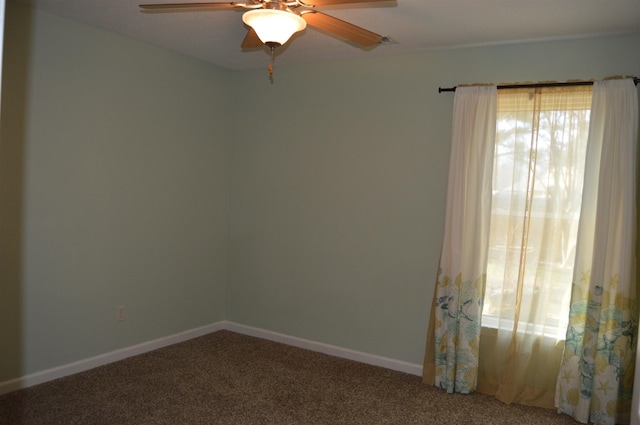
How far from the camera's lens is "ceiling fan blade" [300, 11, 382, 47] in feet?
7.88

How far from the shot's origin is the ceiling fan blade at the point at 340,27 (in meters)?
2.40

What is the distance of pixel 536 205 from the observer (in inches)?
129

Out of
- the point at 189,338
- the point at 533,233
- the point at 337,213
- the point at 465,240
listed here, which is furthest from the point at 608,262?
the point at 189,338

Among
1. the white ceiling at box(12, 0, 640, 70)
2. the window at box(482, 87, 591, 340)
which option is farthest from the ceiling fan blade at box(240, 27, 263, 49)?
the window at box(482, 87, 591, 340)

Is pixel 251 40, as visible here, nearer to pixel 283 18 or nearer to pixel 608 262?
pixel 283 18

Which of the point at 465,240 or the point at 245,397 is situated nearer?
the point at 245,397

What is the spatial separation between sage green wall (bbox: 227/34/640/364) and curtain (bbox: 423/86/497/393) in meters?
0.19

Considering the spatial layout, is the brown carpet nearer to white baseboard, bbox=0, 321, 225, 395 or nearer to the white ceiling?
white baseboard, bbox=0, 321, 225, 395

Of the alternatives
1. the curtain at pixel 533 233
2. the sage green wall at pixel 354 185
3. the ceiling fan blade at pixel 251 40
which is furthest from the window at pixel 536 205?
the ceiling fan blade at pixel 251 40

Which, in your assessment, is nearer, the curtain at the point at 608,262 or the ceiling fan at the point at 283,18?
the ceiling fan at the point at 283,18

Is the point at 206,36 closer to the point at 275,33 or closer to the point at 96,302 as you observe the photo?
the point at 275,33

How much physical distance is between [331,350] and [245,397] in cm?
105

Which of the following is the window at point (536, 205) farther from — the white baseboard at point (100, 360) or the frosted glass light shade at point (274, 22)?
the white baseboard at point (100, 360)

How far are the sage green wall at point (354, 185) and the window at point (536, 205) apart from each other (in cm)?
24
